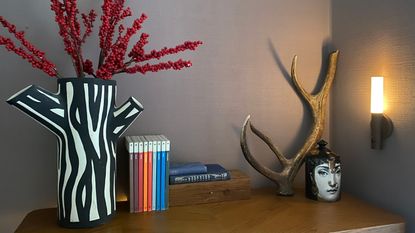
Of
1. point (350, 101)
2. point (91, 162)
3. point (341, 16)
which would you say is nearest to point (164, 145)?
point (91, 162)

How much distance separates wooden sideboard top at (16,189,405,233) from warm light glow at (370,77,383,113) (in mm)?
348

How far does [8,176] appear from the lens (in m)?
1.09

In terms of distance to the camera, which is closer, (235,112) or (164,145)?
(164,145)

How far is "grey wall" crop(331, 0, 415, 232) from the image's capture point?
1.02 m

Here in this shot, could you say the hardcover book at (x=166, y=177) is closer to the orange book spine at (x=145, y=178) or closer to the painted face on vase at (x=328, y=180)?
the orange book spine at (x=145, y=178)

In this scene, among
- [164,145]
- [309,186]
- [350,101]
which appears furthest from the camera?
[350,101]

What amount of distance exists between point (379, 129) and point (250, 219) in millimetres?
562

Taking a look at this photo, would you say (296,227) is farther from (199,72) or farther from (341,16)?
(341,16)

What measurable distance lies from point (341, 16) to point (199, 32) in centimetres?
61

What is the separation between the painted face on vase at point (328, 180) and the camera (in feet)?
3.64

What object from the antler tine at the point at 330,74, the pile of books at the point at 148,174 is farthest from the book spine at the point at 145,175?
the antler tine at the point at 330,74

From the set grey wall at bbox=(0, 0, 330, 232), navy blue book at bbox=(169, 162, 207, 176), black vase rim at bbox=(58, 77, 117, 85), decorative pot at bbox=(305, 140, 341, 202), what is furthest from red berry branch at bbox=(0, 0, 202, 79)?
decorative pot at bbox=(305, 140, 341, 202)

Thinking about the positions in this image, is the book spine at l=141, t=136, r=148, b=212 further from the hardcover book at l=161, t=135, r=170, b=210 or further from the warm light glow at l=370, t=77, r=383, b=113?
the warm light glow at l=370, t=77, r=383, b=113

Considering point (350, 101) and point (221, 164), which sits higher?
point (350, 101)
